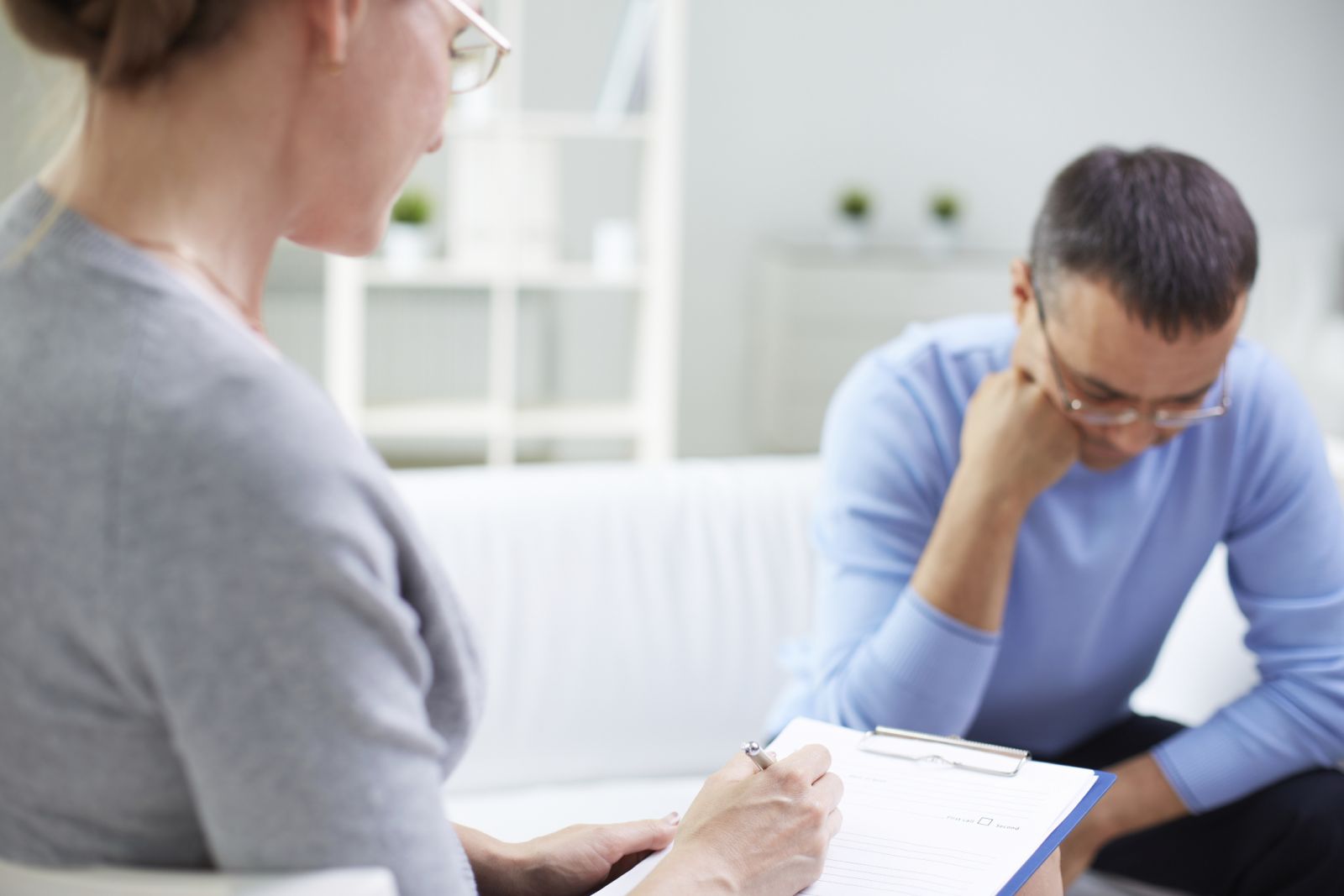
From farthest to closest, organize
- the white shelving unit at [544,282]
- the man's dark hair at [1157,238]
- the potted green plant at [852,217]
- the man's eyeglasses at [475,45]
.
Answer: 1. the potted green plant at [852,217]
2. the white shelving unit at [544,282]
3. the man's dark hair at [1157,238]
4. the man's eyeglasses at [475,45]

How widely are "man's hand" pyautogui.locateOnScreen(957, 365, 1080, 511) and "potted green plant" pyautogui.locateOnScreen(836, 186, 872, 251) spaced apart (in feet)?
10.5

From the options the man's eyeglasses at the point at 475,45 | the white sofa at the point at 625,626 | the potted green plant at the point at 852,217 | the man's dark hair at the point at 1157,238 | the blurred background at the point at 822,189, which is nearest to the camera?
the man's eyeglasses at the point at 475,45

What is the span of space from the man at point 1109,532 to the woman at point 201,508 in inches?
29.4

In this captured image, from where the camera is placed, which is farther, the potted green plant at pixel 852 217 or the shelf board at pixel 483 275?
the potted green plant at pixel 852 217

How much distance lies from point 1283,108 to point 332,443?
5077 mm

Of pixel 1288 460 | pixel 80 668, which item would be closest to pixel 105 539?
pixel 80 668

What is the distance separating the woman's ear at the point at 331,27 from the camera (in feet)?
1.90

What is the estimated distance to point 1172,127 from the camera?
4832 mm

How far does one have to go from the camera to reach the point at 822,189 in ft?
15.3

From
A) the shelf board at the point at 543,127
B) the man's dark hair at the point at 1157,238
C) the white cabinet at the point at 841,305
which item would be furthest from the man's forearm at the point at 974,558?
the white cabinet at the point at 841,305

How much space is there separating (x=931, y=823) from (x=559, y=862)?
0.77 feet

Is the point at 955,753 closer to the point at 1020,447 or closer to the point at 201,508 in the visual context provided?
the point at 1020,447

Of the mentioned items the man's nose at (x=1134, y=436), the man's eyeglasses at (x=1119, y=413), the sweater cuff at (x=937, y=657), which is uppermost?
the man's eyeglasses at (x=1119, y=413)

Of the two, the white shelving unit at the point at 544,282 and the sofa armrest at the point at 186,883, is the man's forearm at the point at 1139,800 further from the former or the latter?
the white shelving unit at the point at 544,282
